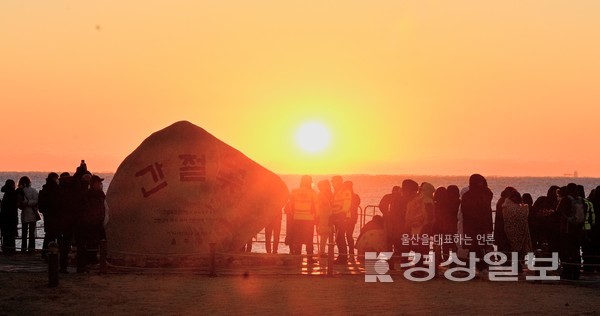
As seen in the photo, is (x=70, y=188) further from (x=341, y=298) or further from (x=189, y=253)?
(x=341, y=298)

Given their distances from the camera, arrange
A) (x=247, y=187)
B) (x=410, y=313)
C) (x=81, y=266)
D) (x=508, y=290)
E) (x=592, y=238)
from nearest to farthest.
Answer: (x=410, y=313) < (x=508, y=290) < (x=81, y=266) < (x=592, y=238) < (x=247, y=187)

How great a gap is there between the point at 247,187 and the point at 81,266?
16.0 ft

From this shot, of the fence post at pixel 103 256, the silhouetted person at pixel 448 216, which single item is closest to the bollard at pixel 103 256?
the fence post at pixel 103 256

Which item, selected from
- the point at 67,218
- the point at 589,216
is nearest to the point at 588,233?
the point at 589,216

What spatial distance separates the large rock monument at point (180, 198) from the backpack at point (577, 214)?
25.1 feet

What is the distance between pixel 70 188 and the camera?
2244 centimetres

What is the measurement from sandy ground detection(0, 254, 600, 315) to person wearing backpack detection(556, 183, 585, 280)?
82 cm

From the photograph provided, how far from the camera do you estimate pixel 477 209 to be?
21984 mm

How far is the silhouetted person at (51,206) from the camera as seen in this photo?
73.4 feet

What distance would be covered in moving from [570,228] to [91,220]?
1003cm

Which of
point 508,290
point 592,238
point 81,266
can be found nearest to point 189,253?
point 81,266

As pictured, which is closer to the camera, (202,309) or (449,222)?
(202,309)

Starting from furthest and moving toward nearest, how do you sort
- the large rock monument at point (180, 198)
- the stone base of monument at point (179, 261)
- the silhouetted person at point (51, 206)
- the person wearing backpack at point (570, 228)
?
the large rock monument at point (180, 198), the stone base of monument at point (179, 261), the silhouetted person at point (51, 206), the person wearing backpack at point (570, 228)

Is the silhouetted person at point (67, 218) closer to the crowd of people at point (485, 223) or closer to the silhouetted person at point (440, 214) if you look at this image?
the crowd of people at point (485, 223)
